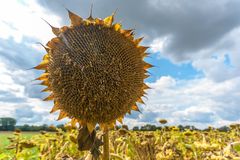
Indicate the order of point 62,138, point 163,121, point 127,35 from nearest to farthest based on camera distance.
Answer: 1. point 127,35
2. point 62,138
3. point 163,121

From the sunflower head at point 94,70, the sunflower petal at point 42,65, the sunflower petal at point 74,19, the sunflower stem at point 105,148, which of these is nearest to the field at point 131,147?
the sunflower stem at point 105,148

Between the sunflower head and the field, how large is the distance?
0.44 metres

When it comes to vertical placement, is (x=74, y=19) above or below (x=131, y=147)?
above

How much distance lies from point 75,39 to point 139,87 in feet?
1.93

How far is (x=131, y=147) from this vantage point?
561cm

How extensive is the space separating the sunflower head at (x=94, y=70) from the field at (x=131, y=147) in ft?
1.43

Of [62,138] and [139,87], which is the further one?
[62,138]

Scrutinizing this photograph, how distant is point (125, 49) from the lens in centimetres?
236

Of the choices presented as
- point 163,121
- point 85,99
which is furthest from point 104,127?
point 163,121

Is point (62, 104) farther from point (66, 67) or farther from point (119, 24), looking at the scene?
point (119, 24)

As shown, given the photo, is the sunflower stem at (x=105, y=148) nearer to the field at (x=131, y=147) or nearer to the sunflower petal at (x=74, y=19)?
the field at (x=131, y=147)

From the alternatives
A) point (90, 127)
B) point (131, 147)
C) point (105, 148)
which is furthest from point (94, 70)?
point (131, 147)

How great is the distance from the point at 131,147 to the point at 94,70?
3.61m

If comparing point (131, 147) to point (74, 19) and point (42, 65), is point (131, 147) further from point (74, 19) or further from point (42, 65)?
point (74, 19)
